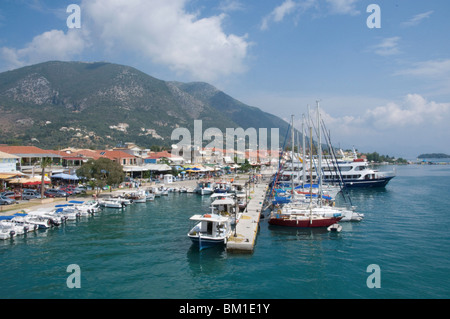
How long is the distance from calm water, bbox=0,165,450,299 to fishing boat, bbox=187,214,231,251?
0.74 metres

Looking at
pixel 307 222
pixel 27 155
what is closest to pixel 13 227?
pixel 307 222

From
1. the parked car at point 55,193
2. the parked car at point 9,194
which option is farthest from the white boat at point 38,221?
the parked car at point 55,193

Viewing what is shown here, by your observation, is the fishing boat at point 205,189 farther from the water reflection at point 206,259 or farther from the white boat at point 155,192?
the water reflection at point 206,259

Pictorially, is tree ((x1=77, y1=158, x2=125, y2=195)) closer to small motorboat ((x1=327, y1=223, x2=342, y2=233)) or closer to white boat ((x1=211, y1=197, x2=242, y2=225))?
white boat ((x1=211, y1=197, x2=242, y2=225))

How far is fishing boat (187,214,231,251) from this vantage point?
23.8 meters

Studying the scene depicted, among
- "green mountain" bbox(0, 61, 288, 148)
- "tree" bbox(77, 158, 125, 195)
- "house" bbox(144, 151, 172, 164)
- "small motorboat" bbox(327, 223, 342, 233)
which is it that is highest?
"green mountain" bbox(0, 61, 288, 148)

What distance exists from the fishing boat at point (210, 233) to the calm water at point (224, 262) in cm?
74

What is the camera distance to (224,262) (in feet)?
71.1

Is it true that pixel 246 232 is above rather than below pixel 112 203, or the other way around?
below

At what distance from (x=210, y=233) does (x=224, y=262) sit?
3491 mm

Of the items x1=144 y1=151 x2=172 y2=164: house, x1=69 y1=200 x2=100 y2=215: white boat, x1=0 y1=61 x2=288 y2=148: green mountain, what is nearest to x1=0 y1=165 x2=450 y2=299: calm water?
x1=69 y1=200 x2=100 y2=215: white boat

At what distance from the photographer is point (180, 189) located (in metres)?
57.2

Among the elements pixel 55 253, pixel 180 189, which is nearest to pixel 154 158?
pixel 180 189

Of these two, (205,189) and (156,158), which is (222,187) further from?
(156,158)
